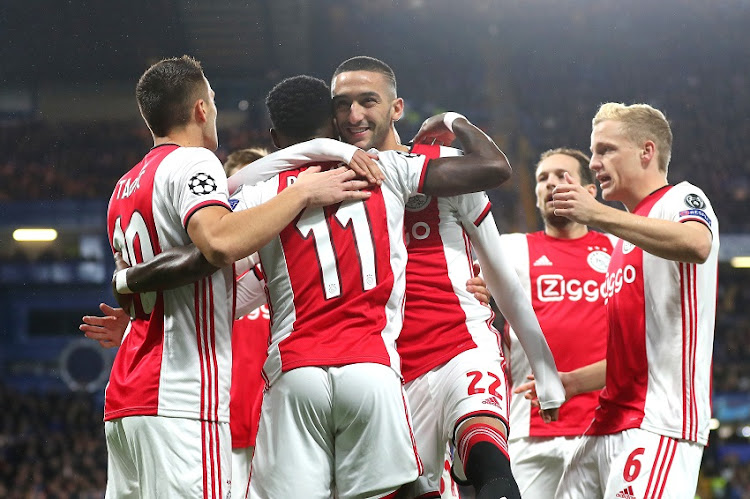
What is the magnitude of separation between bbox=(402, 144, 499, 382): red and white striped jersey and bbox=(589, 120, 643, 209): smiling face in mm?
640

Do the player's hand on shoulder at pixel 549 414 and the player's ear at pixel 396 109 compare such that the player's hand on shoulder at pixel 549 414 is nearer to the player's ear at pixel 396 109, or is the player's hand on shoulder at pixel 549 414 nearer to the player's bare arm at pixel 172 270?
the player's ear at pixel 396 109

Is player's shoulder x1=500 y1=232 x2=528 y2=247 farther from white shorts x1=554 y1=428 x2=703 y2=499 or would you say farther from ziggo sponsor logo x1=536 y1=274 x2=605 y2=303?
white shorts x1=554 y1=428 x2=703 y2=499

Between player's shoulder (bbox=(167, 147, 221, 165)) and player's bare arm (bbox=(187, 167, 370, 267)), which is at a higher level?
player's shoulder (bbox=(167, 147, 221, 165))

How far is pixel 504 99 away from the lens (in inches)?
1029

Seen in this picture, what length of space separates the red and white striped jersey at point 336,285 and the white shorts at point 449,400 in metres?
0.38

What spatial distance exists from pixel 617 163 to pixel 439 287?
1.04m

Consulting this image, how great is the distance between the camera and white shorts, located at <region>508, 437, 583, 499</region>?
4844 mm

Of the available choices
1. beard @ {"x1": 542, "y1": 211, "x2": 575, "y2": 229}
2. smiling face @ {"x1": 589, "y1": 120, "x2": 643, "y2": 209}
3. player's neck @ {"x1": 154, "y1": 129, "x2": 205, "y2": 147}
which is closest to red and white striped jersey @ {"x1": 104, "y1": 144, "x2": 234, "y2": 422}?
player's neck @ {"x1": 154, "y1": 129, "x2": 205, "y2": 147}

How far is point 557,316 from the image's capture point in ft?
16.5

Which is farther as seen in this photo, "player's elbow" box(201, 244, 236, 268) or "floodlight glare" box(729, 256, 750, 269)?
"floodlight glare" box(729, 256, 750, 269)

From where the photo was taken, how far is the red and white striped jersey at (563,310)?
4906mm

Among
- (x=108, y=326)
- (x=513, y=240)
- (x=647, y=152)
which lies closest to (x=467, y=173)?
(x=647, y=152)

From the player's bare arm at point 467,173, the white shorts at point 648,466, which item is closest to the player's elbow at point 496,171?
the player's bare arm at point 467,173

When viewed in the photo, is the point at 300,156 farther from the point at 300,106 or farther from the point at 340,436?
the point at 340,436
